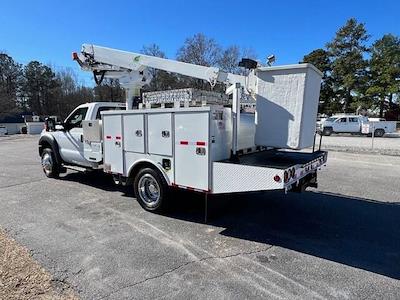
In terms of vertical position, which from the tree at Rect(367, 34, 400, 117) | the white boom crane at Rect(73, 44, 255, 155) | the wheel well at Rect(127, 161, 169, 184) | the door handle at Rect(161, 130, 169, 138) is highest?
the tree at Rect(367, 34, 400, 117)

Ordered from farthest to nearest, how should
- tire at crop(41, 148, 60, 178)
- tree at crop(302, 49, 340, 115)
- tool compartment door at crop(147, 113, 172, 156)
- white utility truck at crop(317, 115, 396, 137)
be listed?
tree at crop(302, 49, 340, 115), white utility truck at crop(317, 115, 396, 137), tire at crop(41, 148, 60, 178), tool compartment door at crop(147, 113, 172, 156)

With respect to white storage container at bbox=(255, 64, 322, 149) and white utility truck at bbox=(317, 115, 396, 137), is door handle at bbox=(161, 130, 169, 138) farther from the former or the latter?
white utility truck at bbox=(317, 115, 396, 137)

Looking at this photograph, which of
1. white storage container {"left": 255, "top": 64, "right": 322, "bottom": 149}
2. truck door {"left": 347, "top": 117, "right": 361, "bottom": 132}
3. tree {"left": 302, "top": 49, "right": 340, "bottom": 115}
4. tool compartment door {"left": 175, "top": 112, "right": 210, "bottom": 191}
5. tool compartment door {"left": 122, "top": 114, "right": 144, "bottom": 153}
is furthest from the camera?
tree {"left": 302, "top": 49, "right": 340, "bottom": 115}

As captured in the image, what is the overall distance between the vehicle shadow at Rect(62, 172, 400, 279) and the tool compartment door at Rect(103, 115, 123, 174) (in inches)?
43.3

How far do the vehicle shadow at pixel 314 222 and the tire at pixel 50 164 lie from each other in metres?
2.92

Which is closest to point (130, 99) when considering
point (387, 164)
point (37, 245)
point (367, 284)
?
point (37, 245)

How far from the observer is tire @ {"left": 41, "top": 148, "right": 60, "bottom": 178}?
9.30 metres

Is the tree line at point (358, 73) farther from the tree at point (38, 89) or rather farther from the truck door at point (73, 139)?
the tree at point (38, 89)

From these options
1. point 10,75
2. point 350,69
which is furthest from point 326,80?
point 10,75

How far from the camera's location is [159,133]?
5.58m

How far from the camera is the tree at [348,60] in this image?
1923 inches

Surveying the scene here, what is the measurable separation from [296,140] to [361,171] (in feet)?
22.9

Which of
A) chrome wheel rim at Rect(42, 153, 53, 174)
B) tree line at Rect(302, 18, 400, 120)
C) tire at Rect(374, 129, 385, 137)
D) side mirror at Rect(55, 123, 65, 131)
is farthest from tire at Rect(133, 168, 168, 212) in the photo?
tree line at Rect(302, 18, 400, 120)

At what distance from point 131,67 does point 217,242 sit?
463 centimetres
